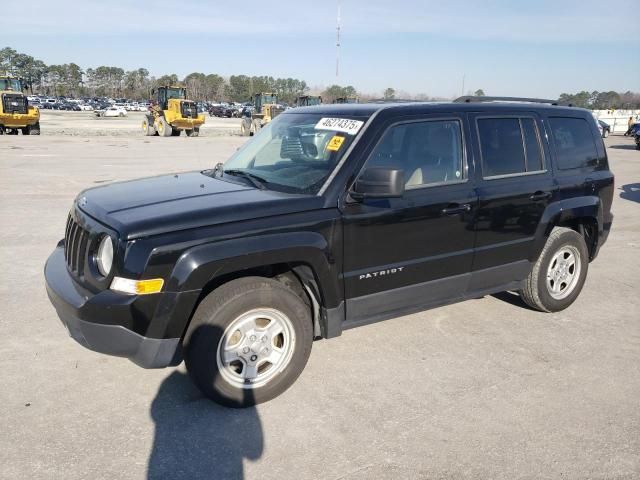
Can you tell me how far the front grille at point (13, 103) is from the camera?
27.7 meters

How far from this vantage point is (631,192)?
508 inches

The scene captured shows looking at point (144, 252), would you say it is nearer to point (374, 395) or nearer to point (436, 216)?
point (374, 395)

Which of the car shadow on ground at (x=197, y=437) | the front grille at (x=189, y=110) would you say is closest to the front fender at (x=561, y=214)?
the car shadow on ground at (x=197, y=437)

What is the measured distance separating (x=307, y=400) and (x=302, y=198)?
1.31 m

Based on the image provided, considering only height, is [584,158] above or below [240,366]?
above

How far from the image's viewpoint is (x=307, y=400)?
11.3ft

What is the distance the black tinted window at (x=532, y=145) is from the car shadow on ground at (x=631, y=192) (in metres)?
8.66

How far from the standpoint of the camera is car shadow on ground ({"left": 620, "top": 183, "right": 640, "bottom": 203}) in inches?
472

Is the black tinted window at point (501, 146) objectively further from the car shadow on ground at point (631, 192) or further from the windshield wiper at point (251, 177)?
the car shadow on ground at point (631, 192)

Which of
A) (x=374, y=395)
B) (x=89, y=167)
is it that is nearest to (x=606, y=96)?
(x=89, y=167)

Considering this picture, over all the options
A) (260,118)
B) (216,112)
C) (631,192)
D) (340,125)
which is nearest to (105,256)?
(340,125)

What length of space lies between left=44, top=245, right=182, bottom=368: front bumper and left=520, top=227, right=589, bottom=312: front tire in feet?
10.7

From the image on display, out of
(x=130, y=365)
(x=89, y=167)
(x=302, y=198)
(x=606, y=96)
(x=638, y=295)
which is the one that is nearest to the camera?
(x=302, y=198)

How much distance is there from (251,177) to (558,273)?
3.01m
